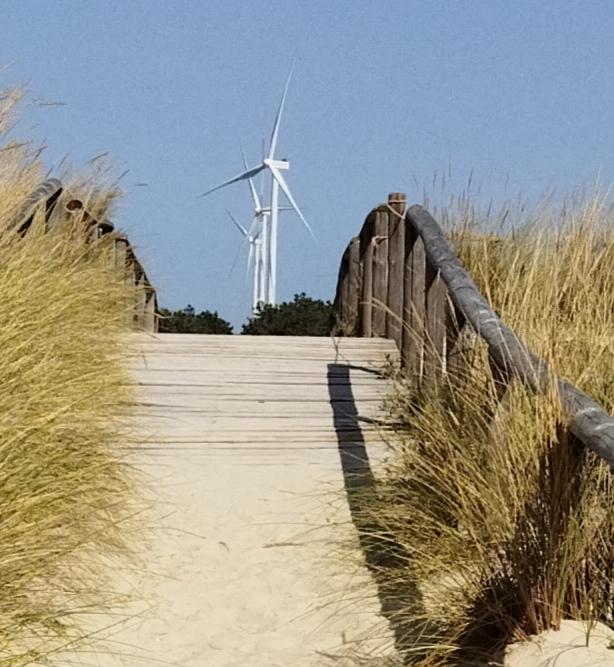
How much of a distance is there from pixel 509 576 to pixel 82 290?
12.1 ft

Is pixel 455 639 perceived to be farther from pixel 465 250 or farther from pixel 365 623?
pixel 465 250

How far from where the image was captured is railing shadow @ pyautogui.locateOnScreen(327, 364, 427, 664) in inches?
150

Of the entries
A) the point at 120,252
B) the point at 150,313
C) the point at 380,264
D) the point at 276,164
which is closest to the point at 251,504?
the point at 380,264

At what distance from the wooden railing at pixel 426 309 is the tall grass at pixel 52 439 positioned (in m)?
1.44

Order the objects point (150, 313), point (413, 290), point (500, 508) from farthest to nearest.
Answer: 1. point (150, 313)
2. point (413, 290)
3. point (500, 508)

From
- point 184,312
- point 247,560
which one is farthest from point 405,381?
point 184,312

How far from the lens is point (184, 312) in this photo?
1489 centimetres

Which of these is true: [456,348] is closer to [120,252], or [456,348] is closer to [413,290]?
[413,290]

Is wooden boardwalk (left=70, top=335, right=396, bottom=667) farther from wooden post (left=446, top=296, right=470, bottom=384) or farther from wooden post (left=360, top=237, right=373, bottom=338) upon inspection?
wooden post (left=360, top=237, right=373, bottom=338)

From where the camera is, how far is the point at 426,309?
20.8 feet

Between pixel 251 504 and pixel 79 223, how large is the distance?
300 centimetres

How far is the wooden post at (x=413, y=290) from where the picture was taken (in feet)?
22.2

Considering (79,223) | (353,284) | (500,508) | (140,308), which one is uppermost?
(79,223)

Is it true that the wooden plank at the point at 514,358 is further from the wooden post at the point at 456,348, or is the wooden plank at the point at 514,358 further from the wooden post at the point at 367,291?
the wooden post at the point at 367,291
